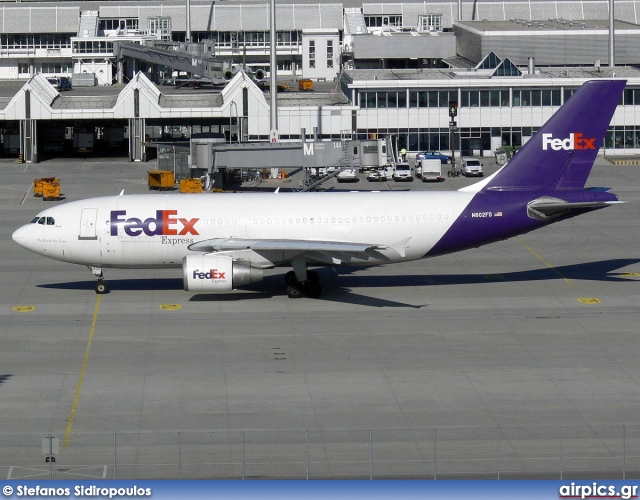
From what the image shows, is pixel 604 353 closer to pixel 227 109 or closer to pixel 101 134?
pixel 227 109

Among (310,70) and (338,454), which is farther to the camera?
(310,70)

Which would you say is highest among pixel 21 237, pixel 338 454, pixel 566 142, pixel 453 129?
pixel 453 129

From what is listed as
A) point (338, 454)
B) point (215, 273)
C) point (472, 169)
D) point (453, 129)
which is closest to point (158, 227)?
point (215, 273)

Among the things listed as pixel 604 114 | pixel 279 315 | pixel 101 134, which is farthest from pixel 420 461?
pixel 101 134

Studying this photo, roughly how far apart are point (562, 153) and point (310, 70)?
11137cm

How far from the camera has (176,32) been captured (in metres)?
169

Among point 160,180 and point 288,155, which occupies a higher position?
point 288,155

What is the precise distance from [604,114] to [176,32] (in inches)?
4961

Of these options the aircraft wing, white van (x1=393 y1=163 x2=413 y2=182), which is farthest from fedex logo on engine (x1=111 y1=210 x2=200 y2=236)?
white van (x1=393 y1=163 x2=413 y2=182)

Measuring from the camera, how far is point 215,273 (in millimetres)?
46656

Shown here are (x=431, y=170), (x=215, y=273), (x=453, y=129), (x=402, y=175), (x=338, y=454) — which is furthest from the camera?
(x=453, y=129)

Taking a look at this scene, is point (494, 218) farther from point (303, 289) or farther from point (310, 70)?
point (310, 70)

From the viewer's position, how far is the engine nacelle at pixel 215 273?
4666 cm

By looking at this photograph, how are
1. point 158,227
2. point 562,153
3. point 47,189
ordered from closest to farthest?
point 158,227 → point 562,153 → point 47,189
